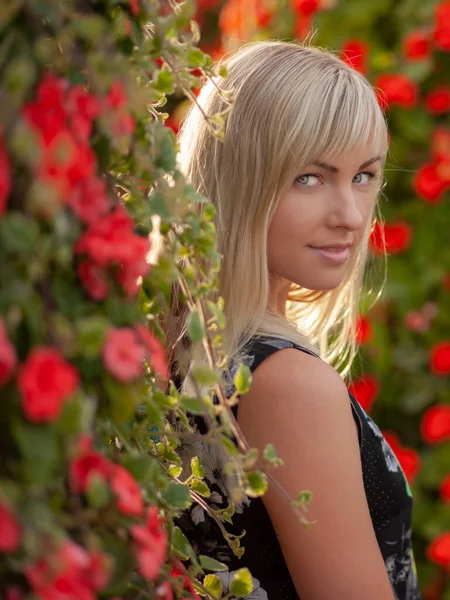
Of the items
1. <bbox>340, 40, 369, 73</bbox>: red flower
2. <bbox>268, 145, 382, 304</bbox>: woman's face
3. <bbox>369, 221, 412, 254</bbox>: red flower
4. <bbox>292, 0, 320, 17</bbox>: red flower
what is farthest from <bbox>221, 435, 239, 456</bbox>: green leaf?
<bbox>292, 0, 320, 17</bbox>: red flower

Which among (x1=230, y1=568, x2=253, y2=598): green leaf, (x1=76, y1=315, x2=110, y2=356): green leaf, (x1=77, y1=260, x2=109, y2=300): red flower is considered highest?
(x1=77, y1=260, x2=109, y2=300): red flower

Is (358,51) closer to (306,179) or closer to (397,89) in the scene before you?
(397,89)

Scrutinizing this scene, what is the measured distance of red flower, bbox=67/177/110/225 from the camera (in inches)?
26.9

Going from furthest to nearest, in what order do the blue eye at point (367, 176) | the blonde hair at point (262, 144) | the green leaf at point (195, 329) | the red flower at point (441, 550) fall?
the red flower at point (441, 550) → the blue eye at point (367, 176) → the blonde hair at point (262, 144) → the green leaf at point (195, 329)

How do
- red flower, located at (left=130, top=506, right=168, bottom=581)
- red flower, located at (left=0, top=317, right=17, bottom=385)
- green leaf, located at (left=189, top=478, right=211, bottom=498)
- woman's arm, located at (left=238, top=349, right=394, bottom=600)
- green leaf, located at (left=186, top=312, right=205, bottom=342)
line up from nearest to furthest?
1. red flower, located at (left=0, top=317, right=17, bottom=385)
2. red flower, located at (left=130, top=506, right=168, bottom=581)
3. green leaf, located at (left=186, top=312, right=205, bottom=342)
4. green leaf, located at (left=189, top=478, right=211, bottom=498)
5. woman's arm, located at (left=238, top=349, right=394, bottom=600)

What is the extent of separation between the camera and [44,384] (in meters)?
0.62

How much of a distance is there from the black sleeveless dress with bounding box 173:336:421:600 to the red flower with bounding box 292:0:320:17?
185cm

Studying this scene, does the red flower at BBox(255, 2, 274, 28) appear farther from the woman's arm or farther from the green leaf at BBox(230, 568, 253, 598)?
the green leaf at BBox(230, 568, 253, 598)

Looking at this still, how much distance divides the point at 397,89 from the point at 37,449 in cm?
252

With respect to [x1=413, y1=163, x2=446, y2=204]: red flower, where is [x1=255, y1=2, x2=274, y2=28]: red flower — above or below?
above

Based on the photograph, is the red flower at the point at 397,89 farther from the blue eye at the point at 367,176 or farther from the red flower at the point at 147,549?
the red flower at the point at 147,549

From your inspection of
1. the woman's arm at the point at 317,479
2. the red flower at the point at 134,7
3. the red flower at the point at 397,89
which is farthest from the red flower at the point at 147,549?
the red flower at the point at 397,89

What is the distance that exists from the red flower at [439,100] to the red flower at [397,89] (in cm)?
6

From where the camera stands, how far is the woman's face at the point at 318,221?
146 centimetres
